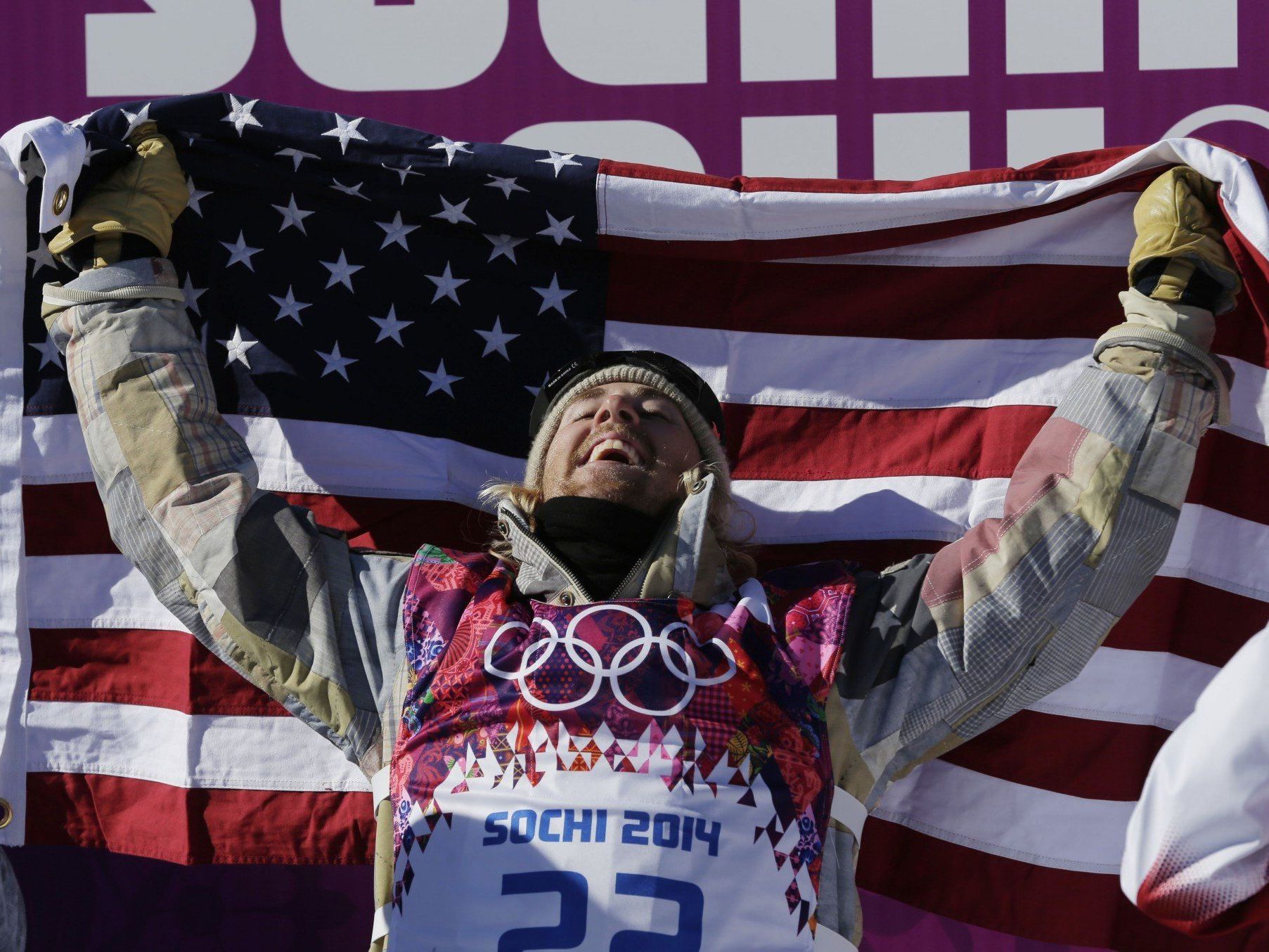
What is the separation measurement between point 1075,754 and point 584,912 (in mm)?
1253

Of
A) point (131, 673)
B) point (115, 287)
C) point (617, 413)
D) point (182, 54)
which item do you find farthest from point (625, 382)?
point (182, 54)

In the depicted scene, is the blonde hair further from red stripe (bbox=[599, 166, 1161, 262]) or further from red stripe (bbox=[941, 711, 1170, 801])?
red stripe (bbox=[941, 711, 1170, 801])

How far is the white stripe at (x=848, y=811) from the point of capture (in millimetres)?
2680

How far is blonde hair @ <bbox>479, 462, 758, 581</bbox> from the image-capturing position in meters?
2.88

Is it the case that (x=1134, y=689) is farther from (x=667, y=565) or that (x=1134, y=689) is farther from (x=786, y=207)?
(x=786, y=207)

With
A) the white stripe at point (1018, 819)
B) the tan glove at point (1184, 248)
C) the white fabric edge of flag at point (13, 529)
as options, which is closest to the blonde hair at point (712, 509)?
the white stripe at point (1018, 819)

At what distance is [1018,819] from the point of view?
3064mm

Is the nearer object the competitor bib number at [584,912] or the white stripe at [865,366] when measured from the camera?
the competitor bib number at [584,912]

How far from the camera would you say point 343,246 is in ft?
10.6

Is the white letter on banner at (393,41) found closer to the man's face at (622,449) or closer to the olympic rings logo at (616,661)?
the man's face at (622,449)

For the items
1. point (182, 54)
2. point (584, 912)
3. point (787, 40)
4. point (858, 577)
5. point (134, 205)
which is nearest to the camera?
point (584, 912)

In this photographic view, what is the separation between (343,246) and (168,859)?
1.43 metres

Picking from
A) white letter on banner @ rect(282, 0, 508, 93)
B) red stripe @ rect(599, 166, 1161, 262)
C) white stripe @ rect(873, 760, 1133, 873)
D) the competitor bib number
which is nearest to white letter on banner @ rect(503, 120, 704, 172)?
white letter on banner @ rect(282, 0, 508, 93)

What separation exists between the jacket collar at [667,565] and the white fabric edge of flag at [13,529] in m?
1.16
